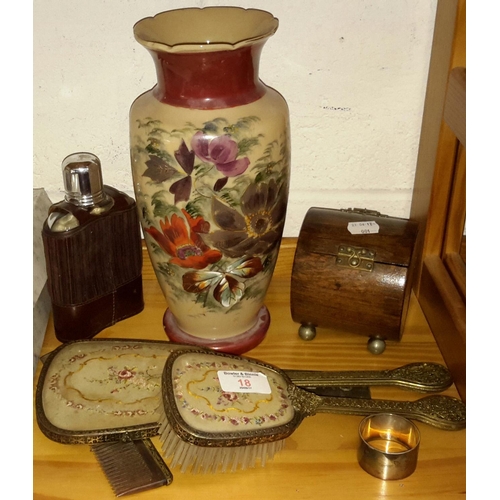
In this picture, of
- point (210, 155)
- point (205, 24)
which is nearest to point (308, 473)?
point (210, 155)

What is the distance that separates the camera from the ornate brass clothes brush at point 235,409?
24.2 inches

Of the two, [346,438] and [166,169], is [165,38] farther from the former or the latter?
[346,438]

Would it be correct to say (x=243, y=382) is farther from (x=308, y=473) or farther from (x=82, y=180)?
(x=82, y=180)

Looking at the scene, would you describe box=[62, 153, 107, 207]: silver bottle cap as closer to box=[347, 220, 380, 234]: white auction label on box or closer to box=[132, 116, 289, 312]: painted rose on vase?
box=[132, 116, 289, 312]: painted rose on vase

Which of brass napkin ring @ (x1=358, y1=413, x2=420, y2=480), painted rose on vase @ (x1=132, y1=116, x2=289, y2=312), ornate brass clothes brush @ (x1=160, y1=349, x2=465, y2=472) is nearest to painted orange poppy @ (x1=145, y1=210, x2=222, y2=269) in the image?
painted rose on vase @ (x1=132, y1=116, x2=289, y2=312)

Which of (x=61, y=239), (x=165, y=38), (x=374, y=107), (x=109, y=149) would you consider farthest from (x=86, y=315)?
(x=374, y=107)

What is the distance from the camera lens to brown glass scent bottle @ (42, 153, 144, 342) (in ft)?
2.45

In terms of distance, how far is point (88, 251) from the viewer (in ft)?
2.52

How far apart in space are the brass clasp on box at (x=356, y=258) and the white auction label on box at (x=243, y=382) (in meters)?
0.18

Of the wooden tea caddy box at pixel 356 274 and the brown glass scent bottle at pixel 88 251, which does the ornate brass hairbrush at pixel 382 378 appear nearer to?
the wooden tea caddy box at pixel 356 274

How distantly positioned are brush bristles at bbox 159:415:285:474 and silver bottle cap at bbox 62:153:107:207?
0.89 feet

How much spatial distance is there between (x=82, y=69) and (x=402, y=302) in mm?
490

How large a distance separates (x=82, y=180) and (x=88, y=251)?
0.08m

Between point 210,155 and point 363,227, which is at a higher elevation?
point 210,155
